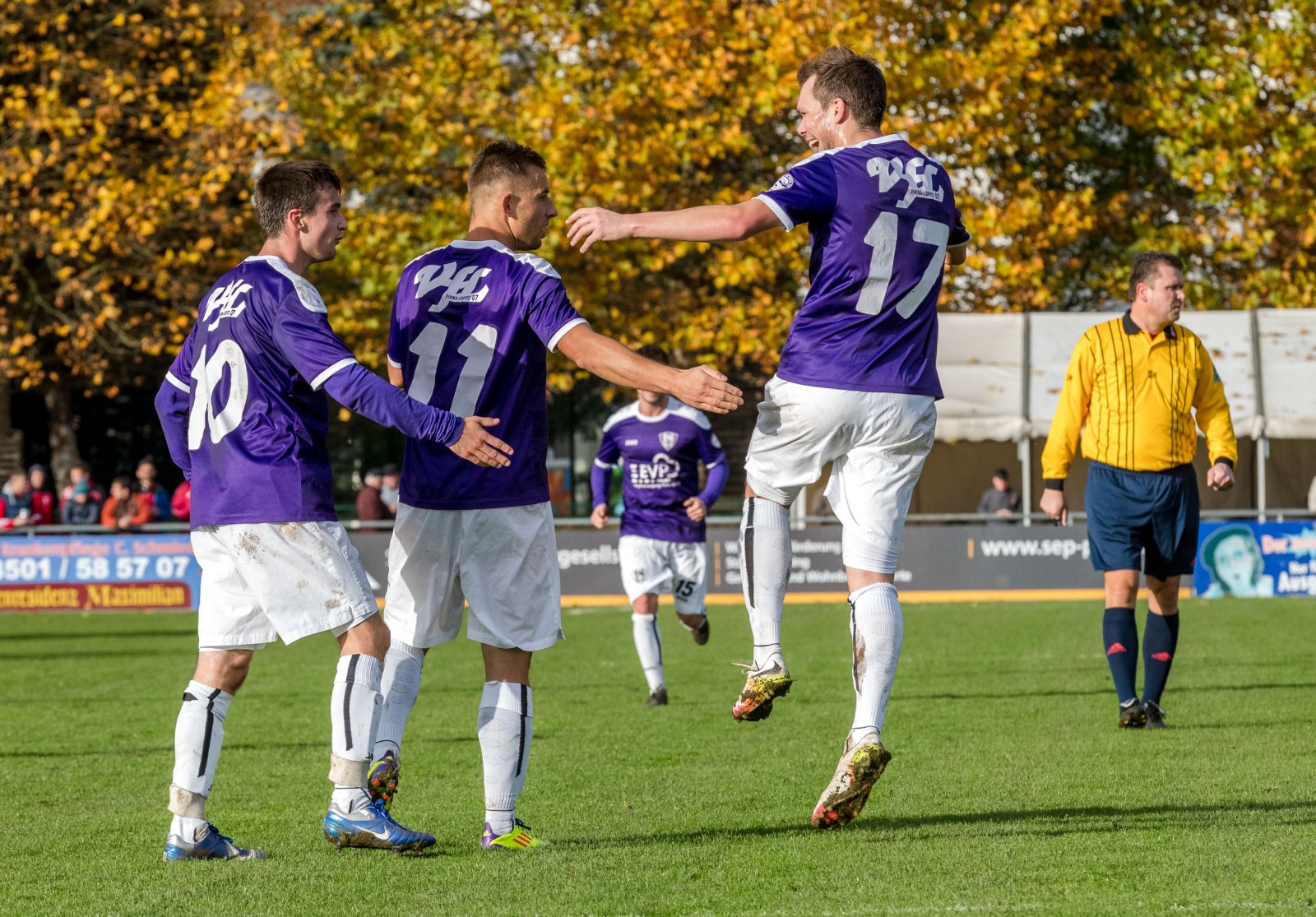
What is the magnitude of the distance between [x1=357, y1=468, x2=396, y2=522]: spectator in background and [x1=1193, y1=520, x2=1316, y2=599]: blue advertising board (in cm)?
1058

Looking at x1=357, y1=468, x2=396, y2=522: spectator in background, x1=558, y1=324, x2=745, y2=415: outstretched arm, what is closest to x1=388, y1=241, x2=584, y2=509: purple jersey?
x1=558, y1=324, x2=745, y2=415: outstretched arm

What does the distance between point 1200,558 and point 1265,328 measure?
5875mm

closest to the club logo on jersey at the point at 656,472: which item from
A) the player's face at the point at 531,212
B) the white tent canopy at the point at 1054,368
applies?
the player's face at the point at 531,212

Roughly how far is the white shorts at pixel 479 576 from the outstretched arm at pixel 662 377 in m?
0.68

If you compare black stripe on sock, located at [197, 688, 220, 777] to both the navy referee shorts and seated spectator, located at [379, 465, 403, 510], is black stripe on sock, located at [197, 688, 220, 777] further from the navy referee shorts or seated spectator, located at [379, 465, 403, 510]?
seated spectator, located at [379, 465, 403, 510]

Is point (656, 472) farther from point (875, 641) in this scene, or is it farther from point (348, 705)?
point (348, 705)

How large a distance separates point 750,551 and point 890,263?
109 cm

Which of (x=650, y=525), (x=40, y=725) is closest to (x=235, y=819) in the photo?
(x=40, y=725)

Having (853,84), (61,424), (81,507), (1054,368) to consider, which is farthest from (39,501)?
(853,84)

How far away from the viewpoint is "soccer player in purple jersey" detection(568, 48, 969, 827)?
5.32 metres

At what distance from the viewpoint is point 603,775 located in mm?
7168

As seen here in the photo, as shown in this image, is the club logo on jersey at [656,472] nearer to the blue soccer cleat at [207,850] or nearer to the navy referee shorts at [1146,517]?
the navy referee shorts at [1146,517]

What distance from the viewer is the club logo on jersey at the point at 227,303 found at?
17.1 feet

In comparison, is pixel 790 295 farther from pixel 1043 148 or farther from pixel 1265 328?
pixel 1265 328
